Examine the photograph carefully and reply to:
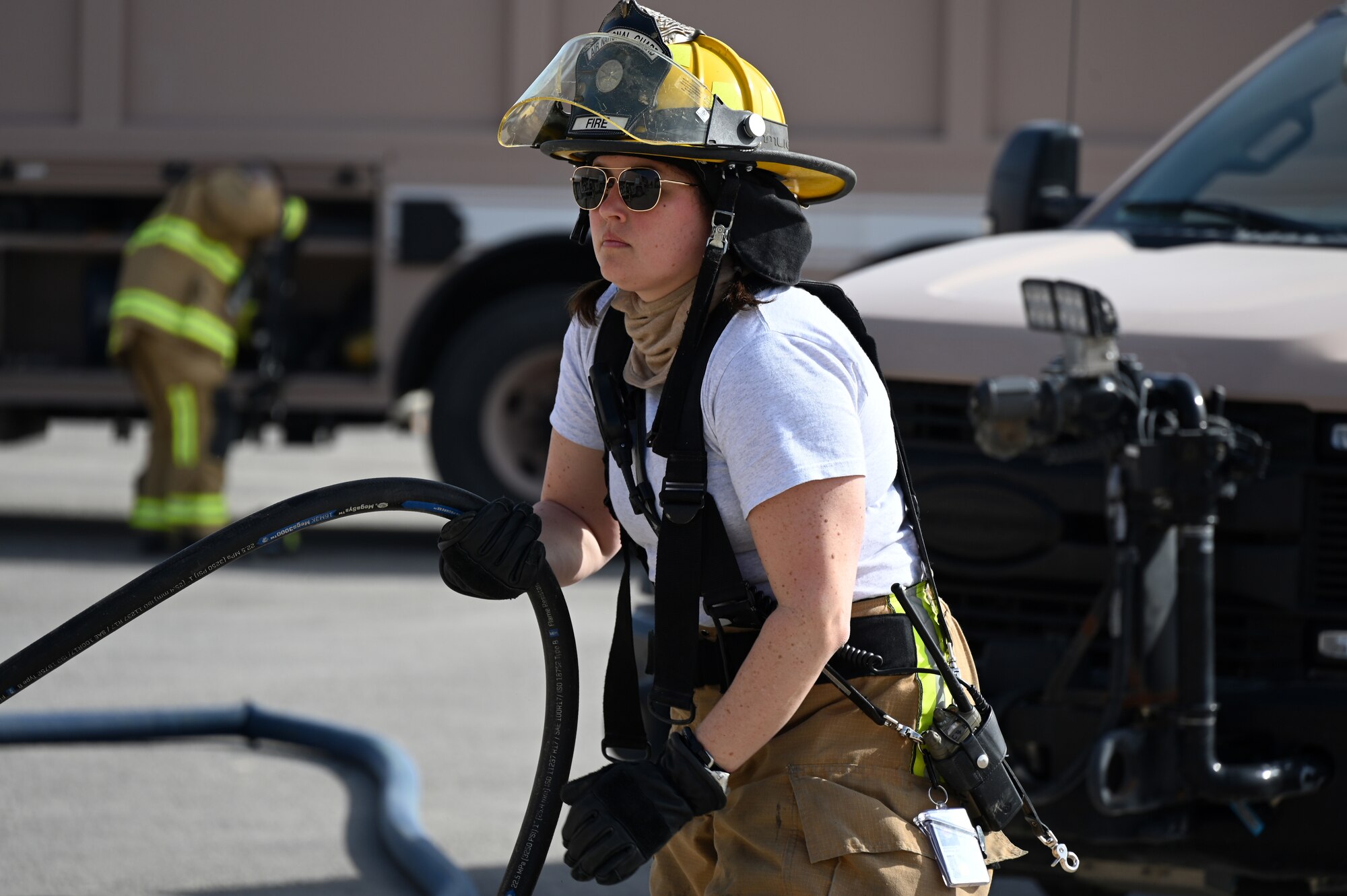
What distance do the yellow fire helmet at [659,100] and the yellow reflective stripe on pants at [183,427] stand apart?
6.95m

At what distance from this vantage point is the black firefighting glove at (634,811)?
7.48 feet

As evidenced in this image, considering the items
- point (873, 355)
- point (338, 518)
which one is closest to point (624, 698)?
point (338, 518)

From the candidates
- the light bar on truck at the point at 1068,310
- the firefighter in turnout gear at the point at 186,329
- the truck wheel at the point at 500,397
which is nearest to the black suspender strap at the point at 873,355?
the light bar on truck at the point at 1068,310

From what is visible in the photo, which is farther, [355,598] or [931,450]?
[355,598]

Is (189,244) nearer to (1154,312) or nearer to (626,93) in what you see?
(1154,312)

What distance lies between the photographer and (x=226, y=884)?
440 centimetres

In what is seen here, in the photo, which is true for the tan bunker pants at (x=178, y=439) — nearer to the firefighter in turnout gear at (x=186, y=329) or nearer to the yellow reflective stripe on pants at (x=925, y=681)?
the firefighter in turnout gear at (x=186, y=329)

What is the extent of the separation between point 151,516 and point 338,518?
7.06m

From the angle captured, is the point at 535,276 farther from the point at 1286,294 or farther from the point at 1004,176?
the point at 1286,294

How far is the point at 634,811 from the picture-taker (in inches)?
90.7

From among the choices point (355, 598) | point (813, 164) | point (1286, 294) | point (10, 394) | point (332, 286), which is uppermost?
point (813, 164)

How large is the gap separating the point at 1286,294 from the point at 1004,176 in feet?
4.88

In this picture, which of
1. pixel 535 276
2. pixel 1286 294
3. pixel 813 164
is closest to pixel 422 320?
pixel 535 276

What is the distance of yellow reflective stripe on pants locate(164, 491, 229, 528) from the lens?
9.09 metres
